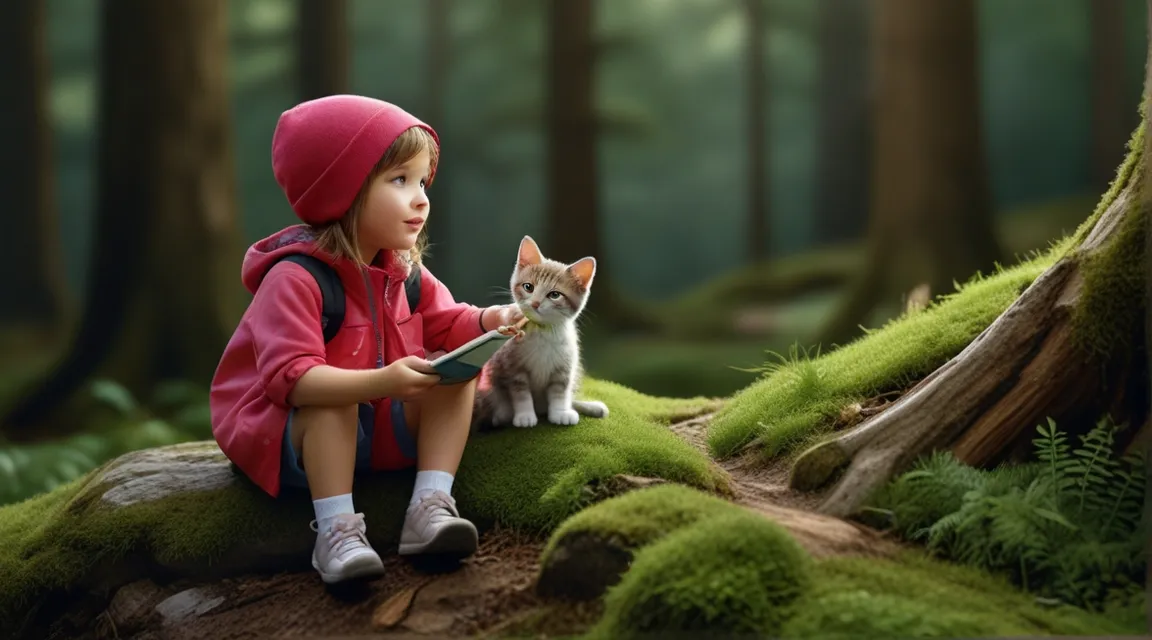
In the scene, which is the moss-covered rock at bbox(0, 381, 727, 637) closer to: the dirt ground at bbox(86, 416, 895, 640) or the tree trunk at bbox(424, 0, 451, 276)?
the dirt ground at bbox(86, 416, 895, 640)

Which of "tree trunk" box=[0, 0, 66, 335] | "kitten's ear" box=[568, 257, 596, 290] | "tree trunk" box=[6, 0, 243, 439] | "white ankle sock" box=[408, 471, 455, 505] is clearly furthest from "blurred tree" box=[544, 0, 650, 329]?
"white ankle sock" box=[408, 471, 455, 505]

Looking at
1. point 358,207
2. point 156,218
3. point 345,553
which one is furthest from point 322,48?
point 345,553

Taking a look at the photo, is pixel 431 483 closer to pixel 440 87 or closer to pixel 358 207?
pixel 358 207

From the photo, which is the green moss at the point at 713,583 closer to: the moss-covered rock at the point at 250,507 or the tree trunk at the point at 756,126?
the moss-covered rock at the point at 250,507

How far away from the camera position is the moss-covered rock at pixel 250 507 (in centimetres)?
324

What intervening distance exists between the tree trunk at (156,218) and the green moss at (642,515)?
4426mm

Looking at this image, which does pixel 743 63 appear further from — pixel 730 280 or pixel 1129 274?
pixel 1129 274

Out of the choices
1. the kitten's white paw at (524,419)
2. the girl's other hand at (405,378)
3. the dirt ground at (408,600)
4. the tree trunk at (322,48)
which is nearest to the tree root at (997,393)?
the dirt ground at (408,600)

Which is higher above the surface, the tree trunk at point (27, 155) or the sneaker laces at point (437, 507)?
the tree trunk at point (27, 155)

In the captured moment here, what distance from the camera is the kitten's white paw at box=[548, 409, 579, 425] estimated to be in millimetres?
3520

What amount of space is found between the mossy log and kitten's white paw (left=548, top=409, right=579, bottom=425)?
900 mm

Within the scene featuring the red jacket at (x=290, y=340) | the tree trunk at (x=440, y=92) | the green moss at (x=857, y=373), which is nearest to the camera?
the red jacket at (x=290, y=340)

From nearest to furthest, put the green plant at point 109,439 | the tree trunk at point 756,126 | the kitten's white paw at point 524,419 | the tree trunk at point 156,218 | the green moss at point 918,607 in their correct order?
the green moss at point 918,607
the kitten's white paw at point 524,419
the green plant at point 109,439
the tree trunk at point 156,218
the tree trunk at point 756,126

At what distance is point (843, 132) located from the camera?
9953 mm
